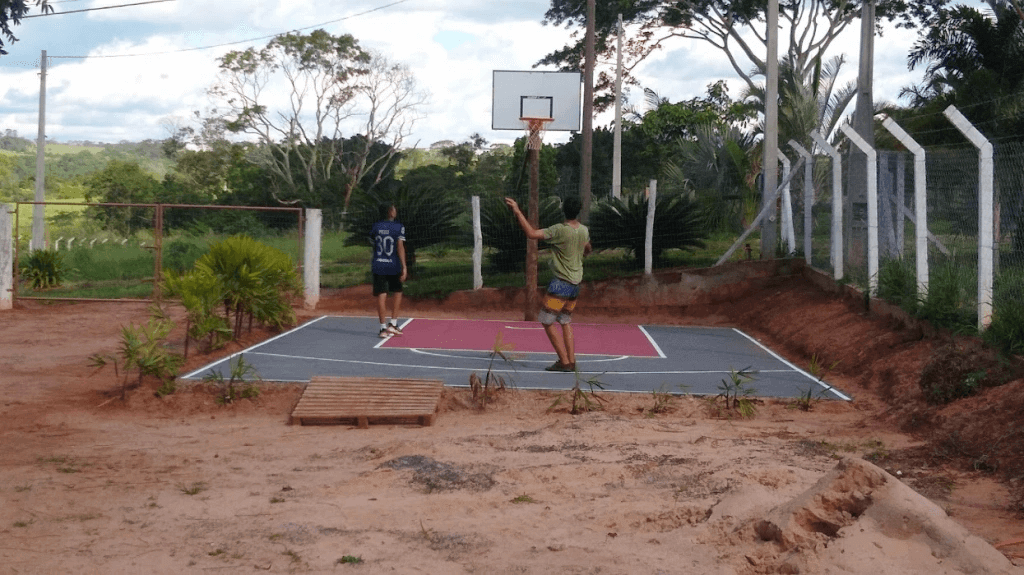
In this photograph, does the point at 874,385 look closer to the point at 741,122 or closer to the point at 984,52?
the point at 984,52

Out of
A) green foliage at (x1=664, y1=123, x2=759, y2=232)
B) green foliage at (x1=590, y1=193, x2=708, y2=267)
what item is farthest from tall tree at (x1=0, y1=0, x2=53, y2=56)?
green foliage at (x1=664, y1=123, x2=759, y2=232)

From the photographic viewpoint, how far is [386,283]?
14.5 meters

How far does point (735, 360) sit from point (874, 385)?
2.48 metres

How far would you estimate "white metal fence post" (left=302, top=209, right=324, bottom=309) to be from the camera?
61.0 ft

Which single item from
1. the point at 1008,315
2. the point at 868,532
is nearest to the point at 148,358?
the point at 868,532

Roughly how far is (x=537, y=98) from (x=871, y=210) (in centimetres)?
793

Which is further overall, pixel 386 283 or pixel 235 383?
pixel 386 283

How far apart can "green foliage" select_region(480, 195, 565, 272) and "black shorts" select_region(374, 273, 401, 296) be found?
6.56m

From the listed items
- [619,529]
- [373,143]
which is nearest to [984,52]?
[619,529]

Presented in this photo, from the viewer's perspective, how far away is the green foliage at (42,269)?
21953 millimetres

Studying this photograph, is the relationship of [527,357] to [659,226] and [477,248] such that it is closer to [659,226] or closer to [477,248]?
[477,248]

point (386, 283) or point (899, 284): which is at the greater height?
point (899, 284)

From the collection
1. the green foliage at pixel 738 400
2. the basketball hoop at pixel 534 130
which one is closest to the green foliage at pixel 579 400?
the green foliage at pixel 738 400

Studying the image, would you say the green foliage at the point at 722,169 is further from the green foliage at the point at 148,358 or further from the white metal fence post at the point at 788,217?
the green foliage at the point at 148,358
